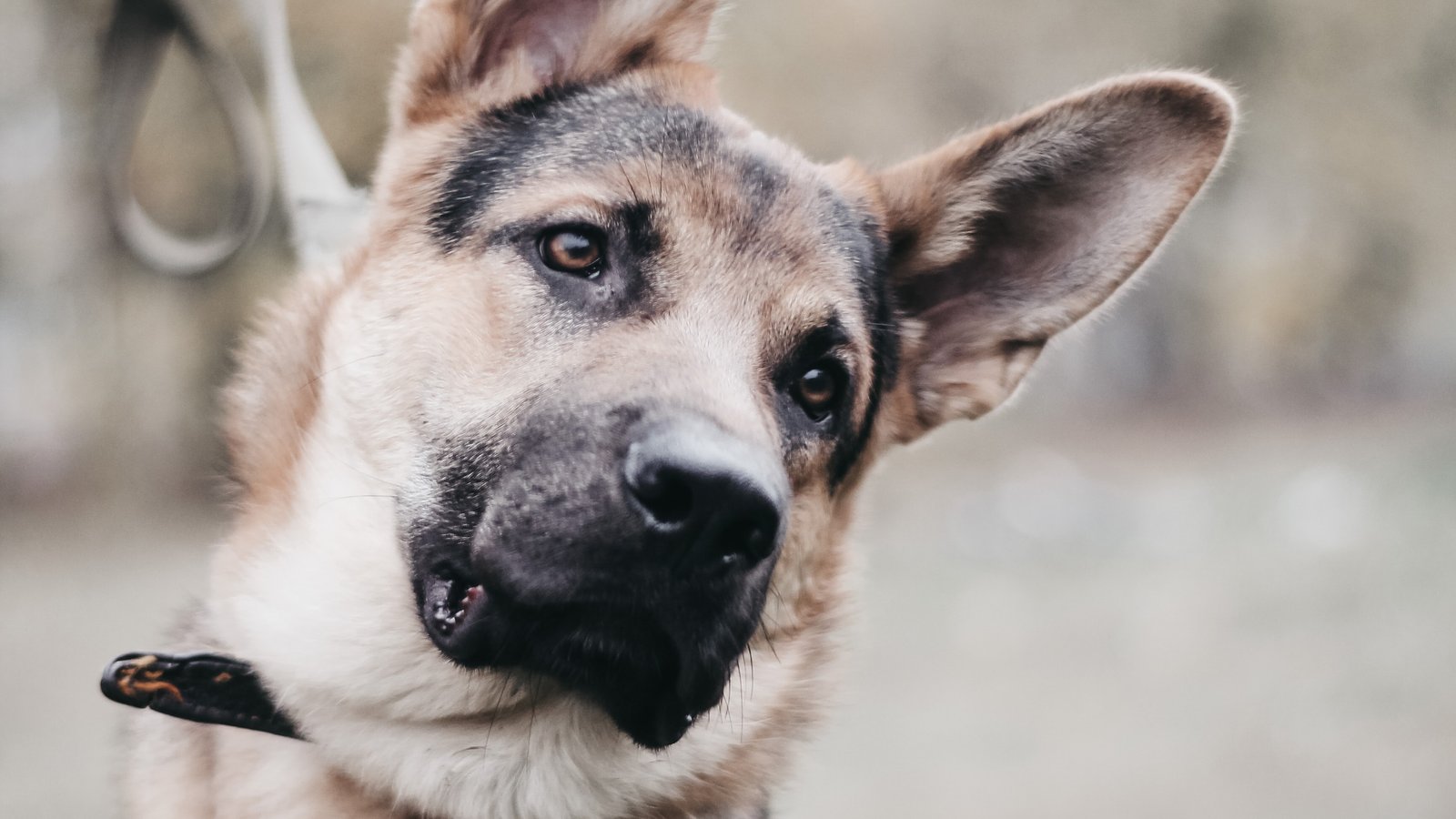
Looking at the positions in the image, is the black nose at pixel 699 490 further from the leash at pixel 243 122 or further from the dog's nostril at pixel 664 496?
the leash at pixel 243 122

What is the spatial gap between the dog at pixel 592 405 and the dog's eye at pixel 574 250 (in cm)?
1

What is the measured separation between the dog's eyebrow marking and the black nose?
1028 mm

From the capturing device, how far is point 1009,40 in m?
18.6

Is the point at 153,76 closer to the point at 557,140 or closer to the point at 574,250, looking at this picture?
the point at 557,140

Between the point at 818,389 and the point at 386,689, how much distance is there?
4.19 feet

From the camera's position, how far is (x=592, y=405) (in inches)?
88.6

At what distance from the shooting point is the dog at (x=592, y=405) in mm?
2174

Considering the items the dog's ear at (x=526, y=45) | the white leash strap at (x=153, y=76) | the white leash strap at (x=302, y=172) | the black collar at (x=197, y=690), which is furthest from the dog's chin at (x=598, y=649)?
the white leash strap at (x=153, y=76)

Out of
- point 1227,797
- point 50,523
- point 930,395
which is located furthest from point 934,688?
point 50,523

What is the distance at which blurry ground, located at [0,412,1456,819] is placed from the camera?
7.84 meters

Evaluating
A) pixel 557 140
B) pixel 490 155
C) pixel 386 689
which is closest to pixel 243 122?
pixel 490 155

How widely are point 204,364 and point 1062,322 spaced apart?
1235 centimetres

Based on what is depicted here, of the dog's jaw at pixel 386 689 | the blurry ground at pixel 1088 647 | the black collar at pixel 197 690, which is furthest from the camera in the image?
the blurry ground at pixel 1088 647

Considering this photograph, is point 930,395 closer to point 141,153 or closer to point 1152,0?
point 141,153
